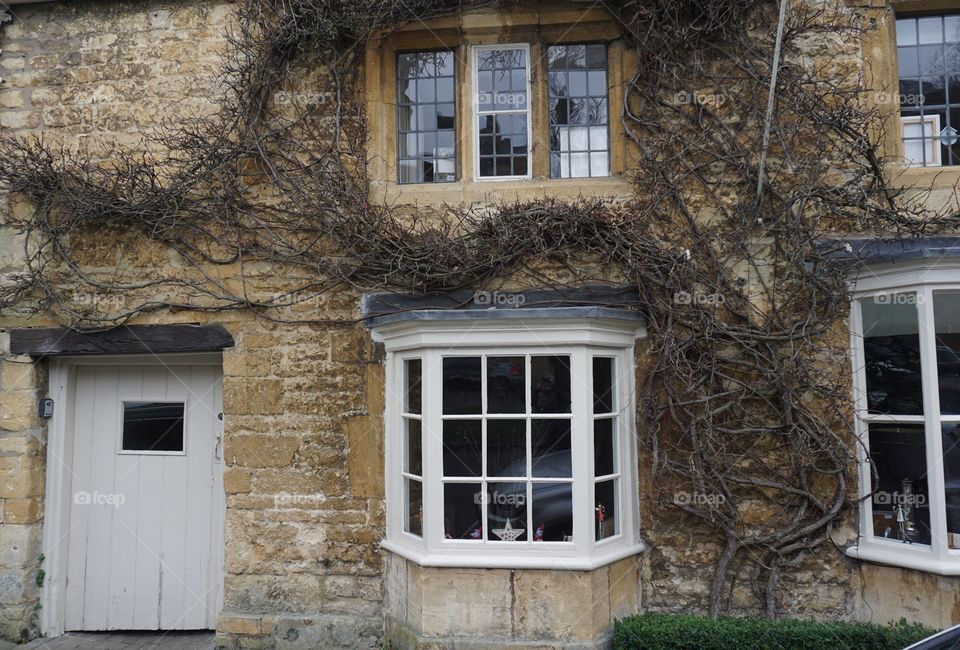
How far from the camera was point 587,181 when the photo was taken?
5523 mm

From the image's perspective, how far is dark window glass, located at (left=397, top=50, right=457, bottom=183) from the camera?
5.81m

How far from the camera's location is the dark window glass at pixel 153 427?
585 centimetres

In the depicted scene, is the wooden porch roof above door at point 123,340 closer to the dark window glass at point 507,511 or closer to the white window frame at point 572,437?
the white window frame at point 572,437

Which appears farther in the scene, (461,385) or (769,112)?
(461,385)

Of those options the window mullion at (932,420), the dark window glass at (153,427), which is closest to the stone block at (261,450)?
the dark window glass at (153,427)

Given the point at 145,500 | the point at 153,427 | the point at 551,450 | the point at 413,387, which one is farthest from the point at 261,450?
the point at 551,450

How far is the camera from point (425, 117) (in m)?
5.85

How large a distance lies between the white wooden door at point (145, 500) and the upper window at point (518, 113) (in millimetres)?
2703

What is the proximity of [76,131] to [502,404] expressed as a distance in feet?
14.1

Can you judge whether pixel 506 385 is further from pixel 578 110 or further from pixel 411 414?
→ pixel 578 110

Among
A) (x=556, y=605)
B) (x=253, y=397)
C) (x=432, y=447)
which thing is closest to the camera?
(x=556, y=605)

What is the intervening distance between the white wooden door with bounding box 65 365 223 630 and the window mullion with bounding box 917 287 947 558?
5.24 meters

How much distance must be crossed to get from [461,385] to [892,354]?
3.06 metres

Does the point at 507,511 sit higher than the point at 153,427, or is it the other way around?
the point at 153,427
